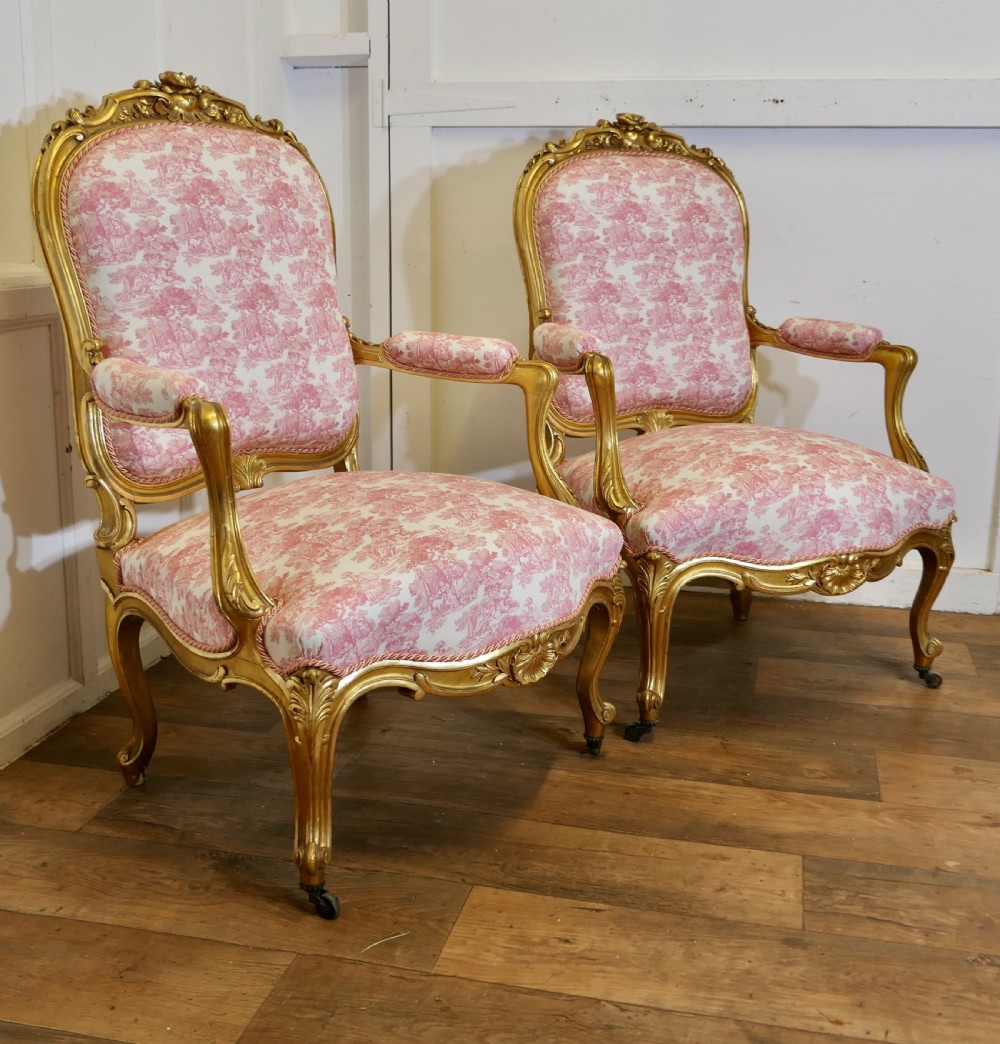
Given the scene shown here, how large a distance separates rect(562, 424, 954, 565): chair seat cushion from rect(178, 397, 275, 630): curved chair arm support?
74 cm

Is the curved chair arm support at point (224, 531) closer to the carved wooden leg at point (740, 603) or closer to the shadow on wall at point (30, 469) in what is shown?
the shadow on wall at point (30, 469)

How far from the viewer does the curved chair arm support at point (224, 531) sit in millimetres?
1491

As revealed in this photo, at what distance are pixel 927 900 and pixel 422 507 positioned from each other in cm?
88

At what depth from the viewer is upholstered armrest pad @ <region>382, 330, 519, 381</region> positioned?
1.98 metres

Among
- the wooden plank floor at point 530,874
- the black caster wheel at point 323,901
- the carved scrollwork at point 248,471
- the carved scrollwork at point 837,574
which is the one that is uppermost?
the carved scrollwork at point 248,471

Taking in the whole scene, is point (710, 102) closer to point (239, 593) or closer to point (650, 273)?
point (650, 273)

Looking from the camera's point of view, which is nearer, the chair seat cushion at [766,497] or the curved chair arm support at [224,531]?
the curved chair arm support at [224,531]

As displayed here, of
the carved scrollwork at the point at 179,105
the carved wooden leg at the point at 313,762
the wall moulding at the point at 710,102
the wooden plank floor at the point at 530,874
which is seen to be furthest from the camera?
the wall moulding at the point at 710,102

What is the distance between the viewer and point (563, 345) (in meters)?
2.09

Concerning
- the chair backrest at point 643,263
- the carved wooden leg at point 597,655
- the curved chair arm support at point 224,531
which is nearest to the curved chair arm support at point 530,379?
the carved wooden leg at point 597,655

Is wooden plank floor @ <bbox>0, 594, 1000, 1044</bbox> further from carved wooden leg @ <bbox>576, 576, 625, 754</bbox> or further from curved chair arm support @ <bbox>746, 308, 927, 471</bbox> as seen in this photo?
curved chair arm support @ <bbox>746, 308, 927, 471</bbox>

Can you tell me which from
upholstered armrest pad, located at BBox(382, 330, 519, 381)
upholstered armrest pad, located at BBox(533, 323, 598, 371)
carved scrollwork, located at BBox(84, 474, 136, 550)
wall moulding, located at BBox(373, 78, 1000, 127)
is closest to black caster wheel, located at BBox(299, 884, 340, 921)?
carved scrollwork, located at BBox(84, 474, 136, 550)

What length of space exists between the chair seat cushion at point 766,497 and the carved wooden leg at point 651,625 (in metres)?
0.03

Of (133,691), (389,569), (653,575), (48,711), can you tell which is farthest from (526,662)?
(48,711)
